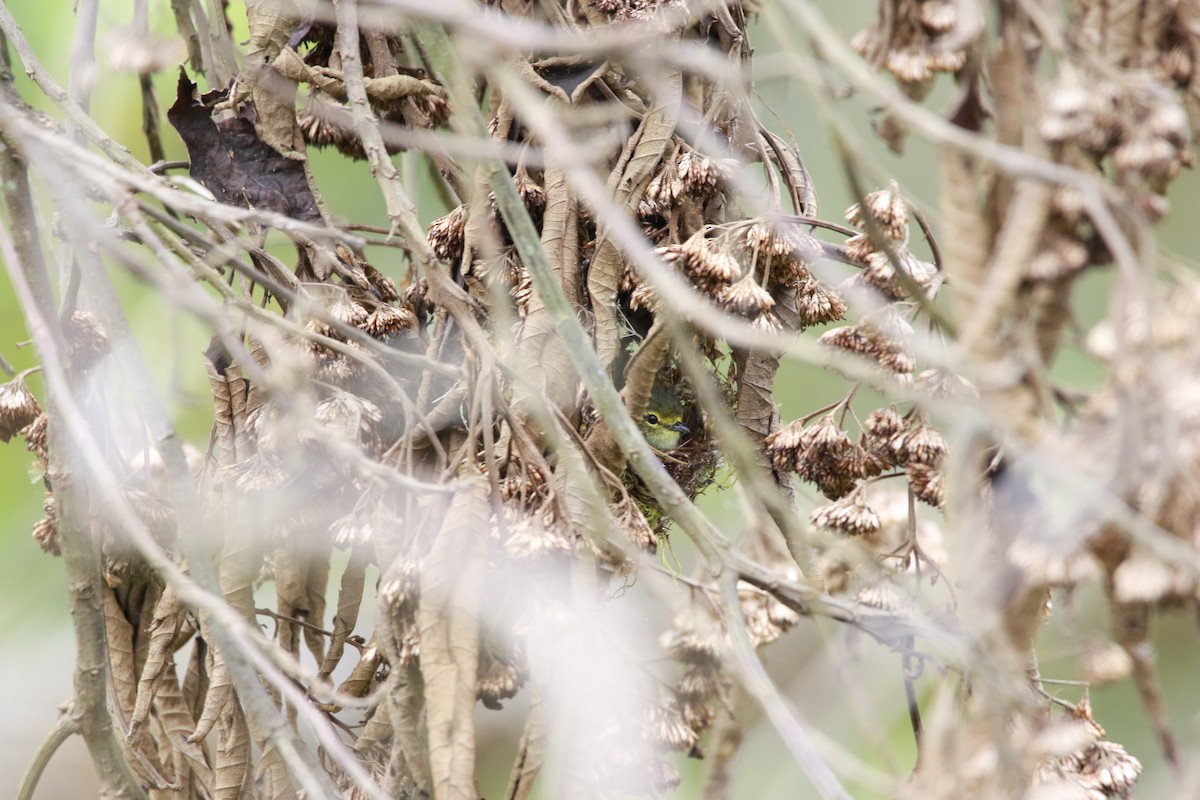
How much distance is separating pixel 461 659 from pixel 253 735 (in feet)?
1.25

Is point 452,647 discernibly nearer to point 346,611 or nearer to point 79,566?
point 346,611

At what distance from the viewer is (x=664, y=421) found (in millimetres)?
1855

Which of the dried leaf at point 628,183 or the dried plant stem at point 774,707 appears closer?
the dried plant stem at point 774,707

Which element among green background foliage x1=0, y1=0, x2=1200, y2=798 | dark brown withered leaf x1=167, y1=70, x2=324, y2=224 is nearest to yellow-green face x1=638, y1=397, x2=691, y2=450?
dark brown withered leaf x1=167, y1=70, x2=324, y2=224

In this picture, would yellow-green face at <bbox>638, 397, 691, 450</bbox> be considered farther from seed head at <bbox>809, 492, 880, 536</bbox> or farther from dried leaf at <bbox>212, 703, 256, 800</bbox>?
dried leaf at <bbox>212, 703, 256, 800</bbox>

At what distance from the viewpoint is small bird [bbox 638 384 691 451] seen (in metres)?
1.83

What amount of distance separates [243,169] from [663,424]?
2.65 ft

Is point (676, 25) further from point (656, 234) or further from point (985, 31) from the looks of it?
point (985, 31)

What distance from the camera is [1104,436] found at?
0.75m

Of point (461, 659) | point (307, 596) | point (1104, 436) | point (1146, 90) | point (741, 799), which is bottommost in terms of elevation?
point (741, 799)

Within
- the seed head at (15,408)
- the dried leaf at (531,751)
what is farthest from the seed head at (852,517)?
the seed head at (15,408)

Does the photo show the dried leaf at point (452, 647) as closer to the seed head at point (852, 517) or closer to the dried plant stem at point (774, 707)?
the dried plant stem at point (774, 707)

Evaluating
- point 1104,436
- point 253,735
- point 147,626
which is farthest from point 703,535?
point 147,626

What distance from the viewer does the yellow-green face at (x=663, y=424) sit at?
1.83 m
